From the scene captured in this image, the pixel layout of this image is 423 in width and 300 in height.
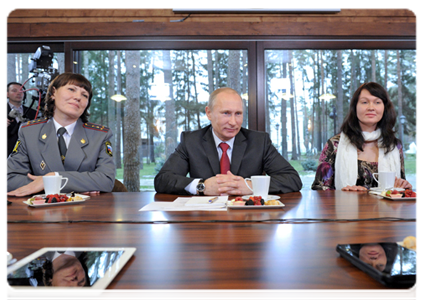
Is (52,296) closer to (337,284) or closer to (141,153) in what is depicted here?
(337,284)

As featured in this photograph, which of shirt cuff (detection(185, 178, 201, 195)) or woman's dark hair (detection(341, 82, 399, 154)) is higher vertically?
woman's dark hair (detection(341, 82, 399, 154))

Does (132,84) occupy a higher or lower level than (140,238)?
higher

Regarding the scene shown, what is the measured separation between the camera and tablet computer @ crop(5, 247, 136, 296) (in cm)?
47

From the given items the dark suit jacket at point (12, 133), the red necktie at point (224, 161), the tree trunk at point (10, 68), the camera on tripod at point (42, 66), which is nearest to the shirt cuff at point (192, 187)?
the red necktie at point (224, 161)

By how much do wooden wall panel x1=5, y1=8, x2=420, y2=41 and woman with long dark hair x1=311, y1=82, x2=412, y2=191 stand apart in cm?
146

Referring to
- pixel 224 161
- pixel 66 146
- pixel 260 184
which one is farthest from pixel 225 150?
pixel 66 146

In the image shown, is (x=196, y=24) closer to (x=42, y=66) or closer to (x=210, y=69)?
(x=210, y=69)

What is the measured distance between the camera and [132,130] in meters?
3.80

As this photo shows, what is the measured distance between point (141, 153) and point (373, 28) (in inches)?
108

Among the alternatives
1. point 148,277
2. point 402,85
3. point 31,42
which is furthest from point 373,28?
point 148,277

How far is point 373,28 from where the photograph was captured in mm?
3564

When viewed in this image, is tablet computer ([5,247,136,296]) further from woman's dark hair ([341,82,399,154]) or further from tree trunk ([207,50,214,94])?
tree trunk ([207,50,214,94])

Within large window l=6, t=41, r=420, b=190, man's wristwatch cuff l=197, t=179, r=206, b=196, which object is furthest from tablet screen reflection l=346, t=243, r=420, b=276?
large window l=6, t=41, r=420, b=190

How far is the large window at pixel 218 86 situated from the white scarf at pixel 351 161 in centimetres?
145
